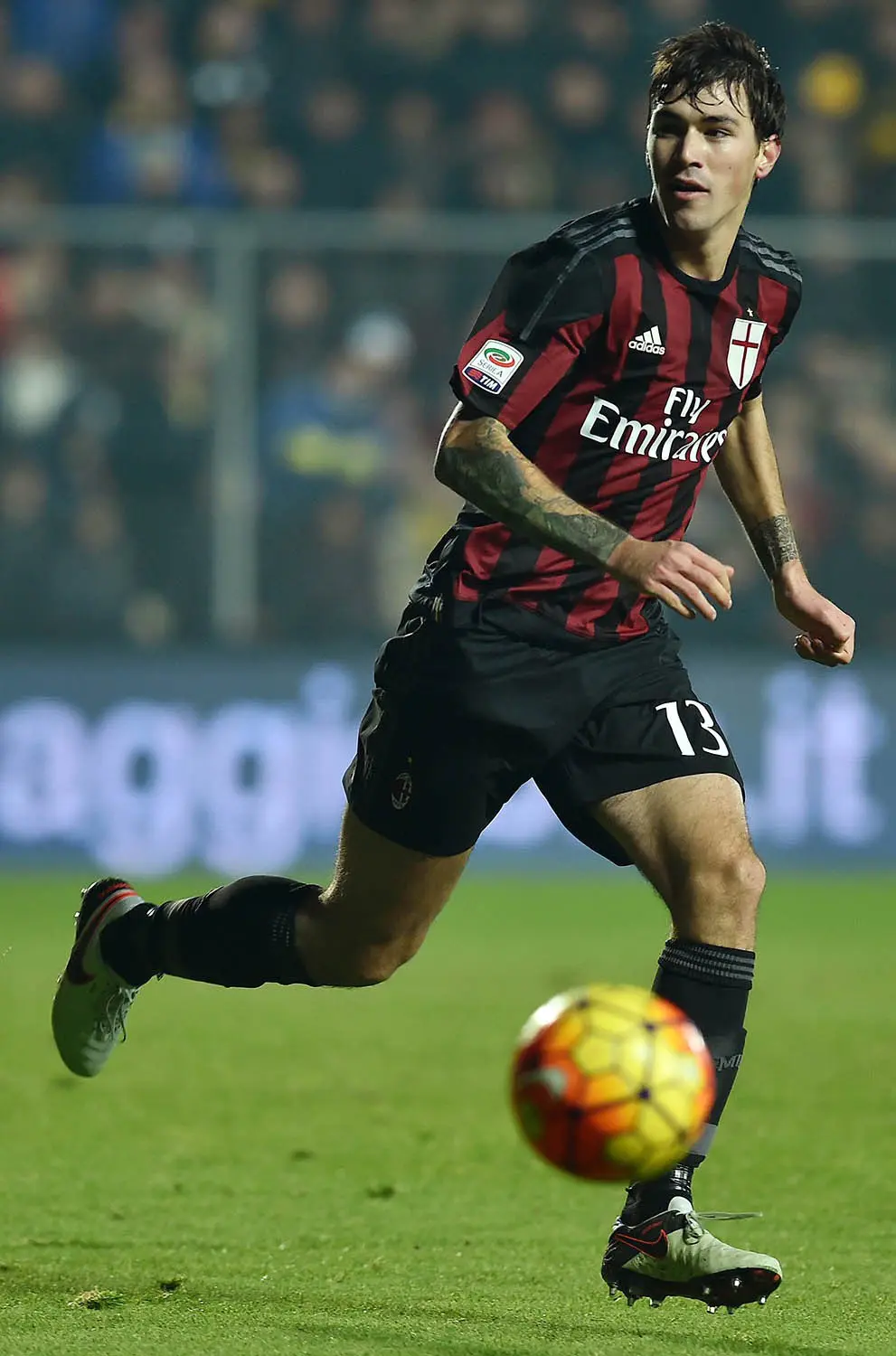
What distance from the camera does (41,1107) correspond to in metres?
6.15

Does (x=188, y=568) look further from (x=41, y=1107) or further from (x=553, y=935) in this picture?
(x=41, y=1107)

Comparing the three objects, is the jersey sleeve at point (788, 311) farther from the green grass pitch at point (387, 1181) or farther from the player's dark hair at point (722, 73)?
the green grass pitch at point (387, 1181)

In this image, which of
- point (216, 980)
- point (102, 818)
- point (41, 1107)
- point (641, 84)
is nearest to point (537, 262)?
point (216, 980)

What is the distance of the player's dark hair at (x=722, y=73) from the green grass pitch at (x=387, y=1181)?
89.4 inches

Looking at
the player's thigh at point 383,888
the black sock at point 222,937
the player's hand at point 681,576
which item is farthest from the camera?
the black sock at point 222,937

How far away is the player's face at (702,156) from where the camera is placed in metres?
4.25

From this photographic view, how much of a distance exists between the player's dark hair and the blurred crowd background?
24.8ft

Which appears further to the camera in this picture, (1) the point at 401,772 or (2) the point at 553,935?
(2) the point at 553,935

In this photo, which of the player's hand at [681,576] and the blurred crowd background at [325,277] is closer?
the player's hand at [681,576]

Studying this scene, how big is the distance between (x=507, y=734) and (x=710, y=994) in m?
0.64

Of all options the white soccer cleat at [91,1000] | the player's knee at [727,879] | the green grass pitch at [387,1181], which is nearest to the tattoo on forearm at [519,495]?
the player's knee at [727,879]

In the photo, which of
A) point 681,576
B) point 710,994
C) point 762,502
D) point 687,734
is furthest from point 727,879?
point 762,502

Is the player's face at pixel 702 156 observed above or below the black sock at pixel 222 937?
above

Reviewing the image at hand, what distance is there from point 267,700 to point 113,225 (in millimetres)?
2681
